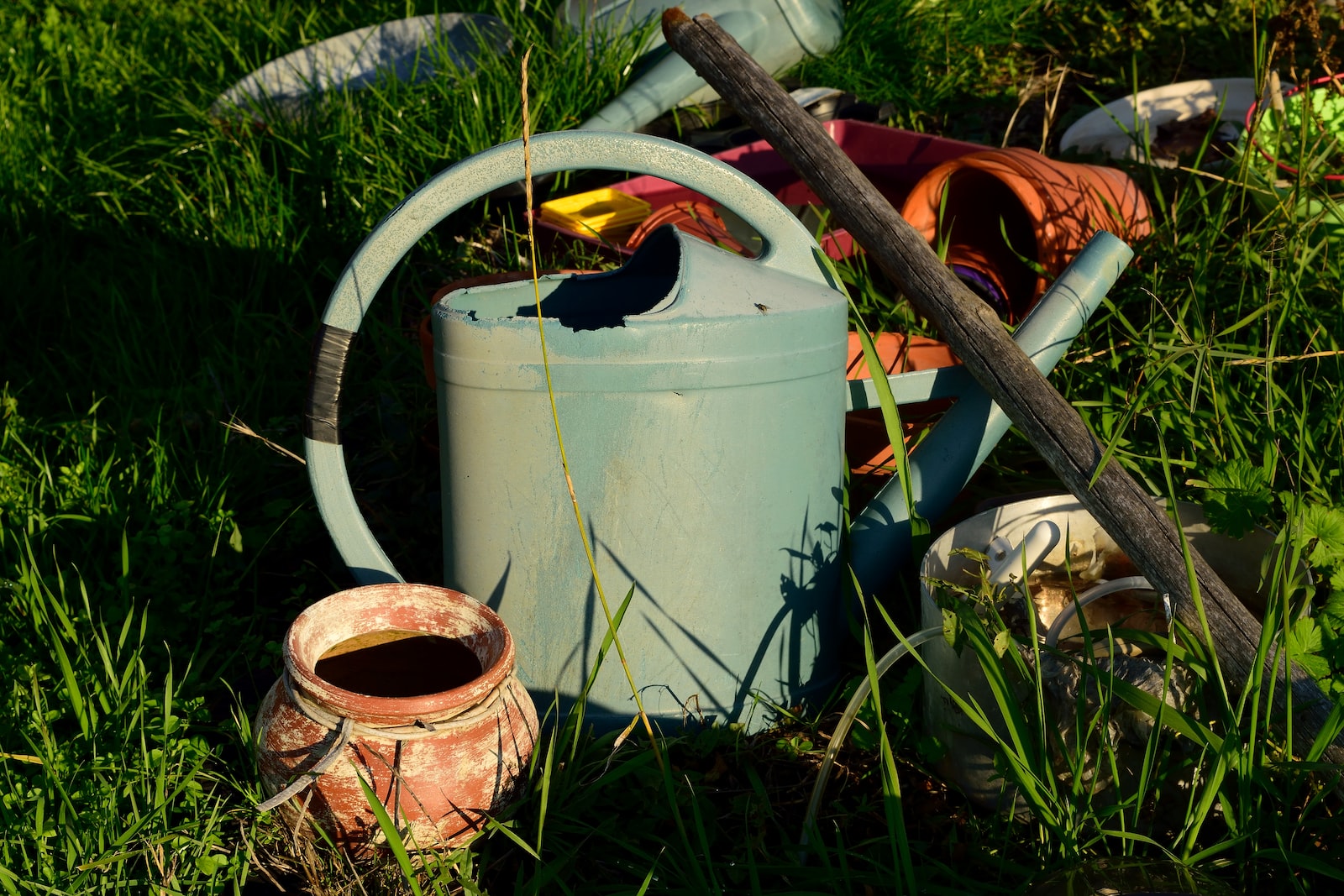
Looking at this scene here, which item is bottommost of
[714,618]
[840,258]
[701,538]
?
[714,618]

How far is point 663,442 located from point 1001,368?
502mm

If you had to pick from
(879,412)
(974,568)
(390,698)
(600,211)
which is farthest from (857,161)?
(390,698)

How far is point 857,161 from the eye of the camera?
297 centimetres

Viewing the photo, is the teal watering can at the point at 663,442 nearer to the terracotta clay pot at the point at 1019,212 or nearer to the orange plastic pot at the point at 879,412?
the orange plastic pot at the point at 879,412

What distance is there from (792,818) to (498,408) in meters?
0.69

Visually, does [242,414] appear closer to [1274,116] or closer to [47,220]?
[47,220]

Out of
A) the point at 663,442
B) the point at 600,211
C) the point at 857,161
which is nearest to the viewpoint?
the point at 663,442

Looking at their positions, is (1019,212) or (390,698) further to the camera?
(1019,212)

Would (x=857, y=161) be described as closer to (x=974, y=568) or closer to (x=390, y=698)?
(x=974, y=568)

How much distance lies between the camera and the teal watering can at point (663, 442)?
145cm

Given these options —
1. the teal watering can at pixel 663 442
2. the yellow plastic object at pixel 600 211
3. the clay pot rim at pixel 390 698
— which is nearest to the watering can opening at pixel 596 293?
the teal watering can at pixel 663 442

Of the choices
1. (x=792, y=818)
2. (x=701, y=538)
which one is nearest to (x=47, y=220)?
(x=701, y=538)

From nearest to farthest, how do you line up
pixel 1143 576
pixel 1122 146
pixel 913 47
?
pixel 1143 576 → pixel 1122 146 → pixel 913 47

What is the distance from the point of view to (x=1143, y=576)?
1.45 metres
